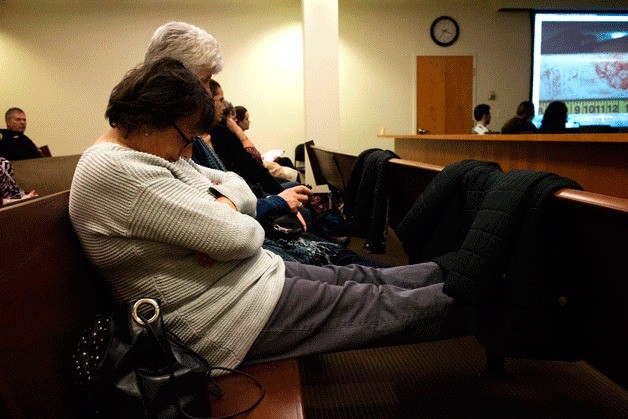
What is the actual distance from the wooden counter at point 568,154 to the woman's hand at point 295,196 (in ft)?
3.66

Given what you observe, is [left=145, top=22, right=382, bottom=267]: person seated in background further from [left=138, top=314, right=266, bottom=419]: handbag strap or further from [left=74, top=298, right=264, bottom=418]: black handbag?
[left=74, top=298, right=264, bottom=418]: black handbag

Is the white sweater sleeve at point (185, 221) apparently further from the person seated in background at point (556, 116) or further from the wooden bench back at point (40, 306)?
the person seated in background at point (556, 116)

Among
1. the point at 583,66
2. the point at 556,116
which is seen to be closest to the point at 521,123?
the point at 556,116

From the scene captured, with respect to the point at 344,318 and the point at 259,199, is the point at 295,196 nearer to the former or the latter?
the point at 259,199

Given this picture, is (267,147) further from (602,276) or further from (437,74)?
(602,276)

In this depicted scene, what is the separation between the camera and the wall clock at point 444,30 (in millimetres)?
7133

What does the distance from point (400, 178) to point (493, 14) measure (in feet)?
21.0

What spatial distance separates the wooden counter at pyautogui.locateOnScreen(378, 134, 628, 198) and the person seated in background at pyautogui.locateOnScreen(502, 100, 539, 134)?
7.40 feet

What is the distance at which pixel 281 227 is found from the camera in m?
1.55

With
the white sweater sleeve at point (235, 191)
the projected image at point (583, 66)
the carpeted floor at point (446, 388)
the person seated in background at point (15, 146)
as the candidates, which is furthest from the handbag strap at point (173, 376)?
the projected image at point (583, 66)

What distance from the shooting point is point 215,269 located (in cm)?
103

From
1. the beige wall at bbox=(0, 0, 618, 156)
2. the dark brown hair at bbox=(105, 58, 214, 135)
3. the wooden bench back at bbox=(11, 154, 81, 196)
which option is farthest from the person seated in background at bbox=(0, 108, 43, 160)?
the dark brown hair at bbox=(105, 58, 214, 135)

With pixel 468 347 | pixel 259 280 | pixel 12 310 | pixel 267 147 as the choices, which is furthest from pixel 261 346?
pixel 267 147

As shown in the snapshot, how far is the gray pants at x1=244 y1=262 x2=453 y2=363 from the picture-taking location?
107 cm
